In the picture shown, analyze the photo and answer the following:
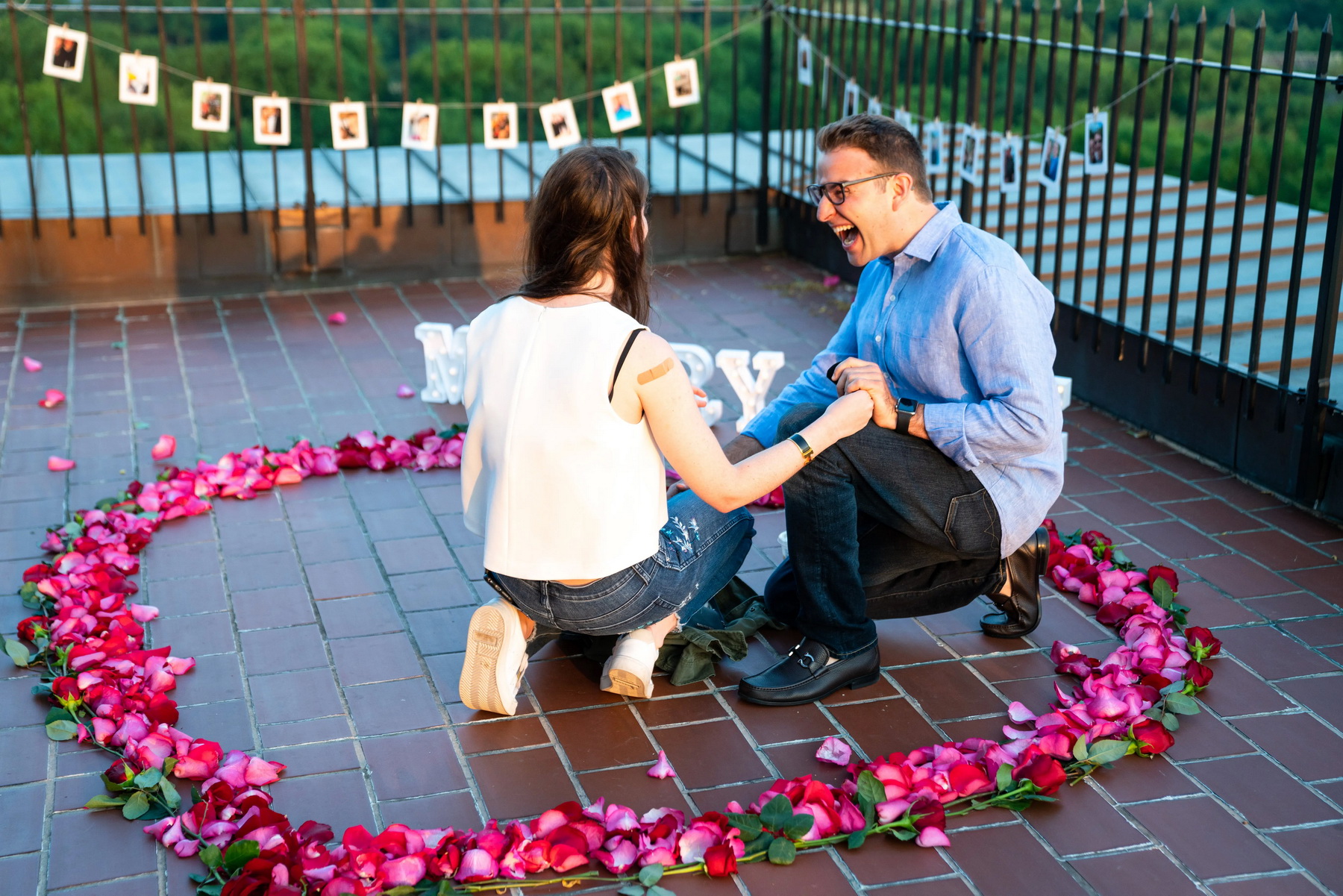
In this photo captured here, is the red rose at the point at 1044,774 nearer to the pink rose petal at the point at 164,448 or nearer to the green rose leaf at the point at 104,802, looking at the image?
the green rose leaf at the point at 104,802

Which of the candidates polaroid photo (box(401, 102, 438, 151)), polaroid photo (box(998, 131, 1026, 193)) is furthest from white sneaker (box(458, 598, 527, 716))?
polaroid photo (box(401, 102, 438, 151))

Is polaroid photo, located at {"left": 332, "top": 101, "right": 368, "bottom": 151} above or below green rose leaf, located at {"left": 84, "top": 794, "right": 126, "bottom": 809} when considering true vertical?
above

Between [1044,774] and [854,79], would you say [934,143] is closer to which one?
[854,79]

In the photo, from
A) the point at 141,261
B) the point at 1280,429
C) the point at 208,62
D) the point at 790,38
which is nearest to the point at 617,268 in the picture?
the point at 1280,429

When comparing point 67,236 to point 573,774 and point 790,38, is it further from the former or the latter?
point 573,774

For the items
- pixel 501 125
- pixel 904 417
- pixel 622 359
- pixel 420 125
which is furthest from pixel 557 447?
pixel 420 125

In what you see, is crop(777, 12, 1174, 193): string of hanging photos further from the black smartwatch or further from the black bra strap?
the black bra strap

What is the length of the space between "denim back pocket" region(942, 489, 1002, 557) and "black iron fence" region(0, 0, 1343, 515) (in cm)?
174

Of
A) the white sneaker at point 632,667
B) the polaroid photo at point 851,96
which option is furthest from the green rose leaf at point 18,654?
the polaroid photo at point 851,96

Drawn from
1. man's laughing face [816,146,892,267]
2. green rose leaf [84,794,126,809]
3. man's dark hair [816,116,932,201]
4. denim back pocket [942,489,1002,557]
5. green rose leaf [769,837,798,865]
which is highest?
man's dark hair [816,116,932,201]

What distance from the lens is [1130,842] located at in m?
2.61

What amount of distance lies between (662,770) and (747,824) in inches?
11.8

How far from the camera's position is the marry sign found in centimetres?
502

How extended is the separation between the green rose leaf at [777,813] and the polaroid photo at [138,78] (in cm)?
515
